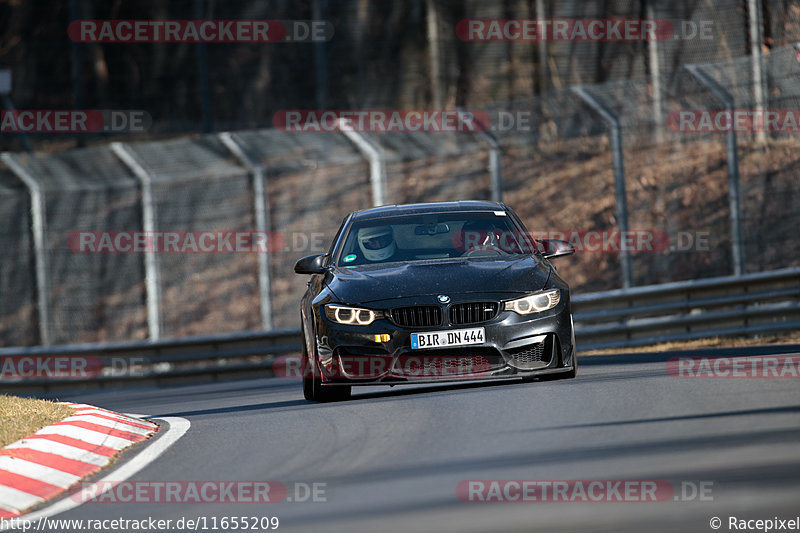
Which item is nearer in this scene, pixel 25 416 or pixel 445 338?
pixel 445 338

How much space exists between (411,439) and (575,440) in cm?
107

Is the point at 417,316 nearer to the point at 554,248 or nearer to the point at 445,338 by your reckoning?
the point at 445,338

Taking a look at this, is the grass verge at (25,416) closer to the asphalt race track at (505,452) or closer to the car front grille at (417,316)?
the asphalt race track at (505,452)

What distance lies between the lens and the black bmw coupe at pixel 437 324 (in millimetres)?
9695

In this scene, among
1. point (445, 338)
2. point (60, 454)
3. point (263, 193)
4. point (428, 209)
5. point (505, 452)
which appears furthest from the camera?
point (263, 193)

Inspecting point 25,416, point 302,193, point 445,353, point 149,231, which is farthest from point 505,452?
point 302,193

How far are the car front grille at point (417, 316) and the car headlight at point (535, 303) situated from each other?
1.66ft

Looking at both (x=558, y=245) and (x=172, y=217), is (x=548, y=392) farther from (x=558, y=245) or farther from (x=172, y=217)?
(x=172, y=217)

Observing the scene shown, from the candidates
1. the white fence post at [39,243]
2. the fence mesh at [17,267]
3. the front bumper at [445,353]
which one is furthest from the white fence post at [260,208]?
the front bumper at [445,353]

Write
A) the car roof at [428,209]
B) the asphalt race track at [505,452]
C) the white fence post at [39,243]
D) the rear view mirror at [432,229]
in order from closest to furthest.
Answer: the asphalt race track at [505,452] < the rear view mirror at [432,229] < the car roof at [428,209] < the white fence post at [39,243]

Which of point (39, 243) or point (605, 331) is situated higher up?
point (39, 243)

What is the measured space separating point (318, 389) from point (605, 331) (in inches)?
273

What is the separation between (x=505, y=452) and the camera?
7418 millimetres

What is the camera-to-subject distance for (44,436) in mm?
9109
